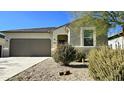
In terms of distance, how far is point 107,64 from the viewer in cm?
588

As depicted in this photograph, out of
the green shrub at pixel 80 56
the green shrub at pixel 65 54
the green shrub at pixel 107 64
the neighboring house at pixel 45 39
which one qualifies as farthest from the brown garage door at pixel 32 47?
the green shrub at pixel 107 64

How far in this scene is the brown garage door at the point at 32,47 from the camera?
1277 cm

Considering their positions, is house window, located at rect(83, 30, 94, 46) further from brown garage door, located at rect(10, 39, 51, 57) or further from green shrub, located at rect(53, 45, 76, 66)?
green shrub, located at rect(53, 45, 76, 66)

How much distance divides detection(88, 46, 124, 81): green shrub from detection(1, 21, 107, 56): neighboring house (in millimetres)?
5906

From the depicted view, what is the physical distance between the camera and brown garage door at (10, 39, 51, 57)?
41.9ft

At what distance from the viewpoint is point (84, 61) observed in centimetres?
1123

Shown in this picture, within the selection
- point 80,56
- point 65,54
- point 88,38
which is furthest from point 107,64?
point 88,38

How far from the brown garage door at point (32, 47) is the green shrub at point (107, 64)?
641 cm

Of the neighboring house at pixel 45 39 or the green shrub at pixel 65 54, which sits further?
the neighboring house at pixel 45 39

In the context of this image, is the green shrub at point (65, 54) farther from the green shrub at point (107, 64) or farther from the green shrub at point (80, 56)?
the green shrub at point (107, 64)

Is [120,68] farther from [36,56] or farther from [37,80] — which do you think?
[36,56]

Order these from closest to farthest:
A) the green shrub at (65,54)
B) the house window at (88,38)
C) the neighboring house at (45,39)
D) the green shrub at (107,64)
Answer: the green shrub at (107,64) → the green shrub at (65,54) → the house window at (88,38) → the neighboring house at (45,39)

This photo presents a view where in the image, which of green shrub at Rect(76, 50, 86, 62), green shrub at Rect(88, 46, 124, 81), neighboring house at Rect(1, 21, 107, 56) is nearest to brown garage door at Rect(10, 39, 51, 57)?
neighboring house at Rect(1, 21, 107, 56)
